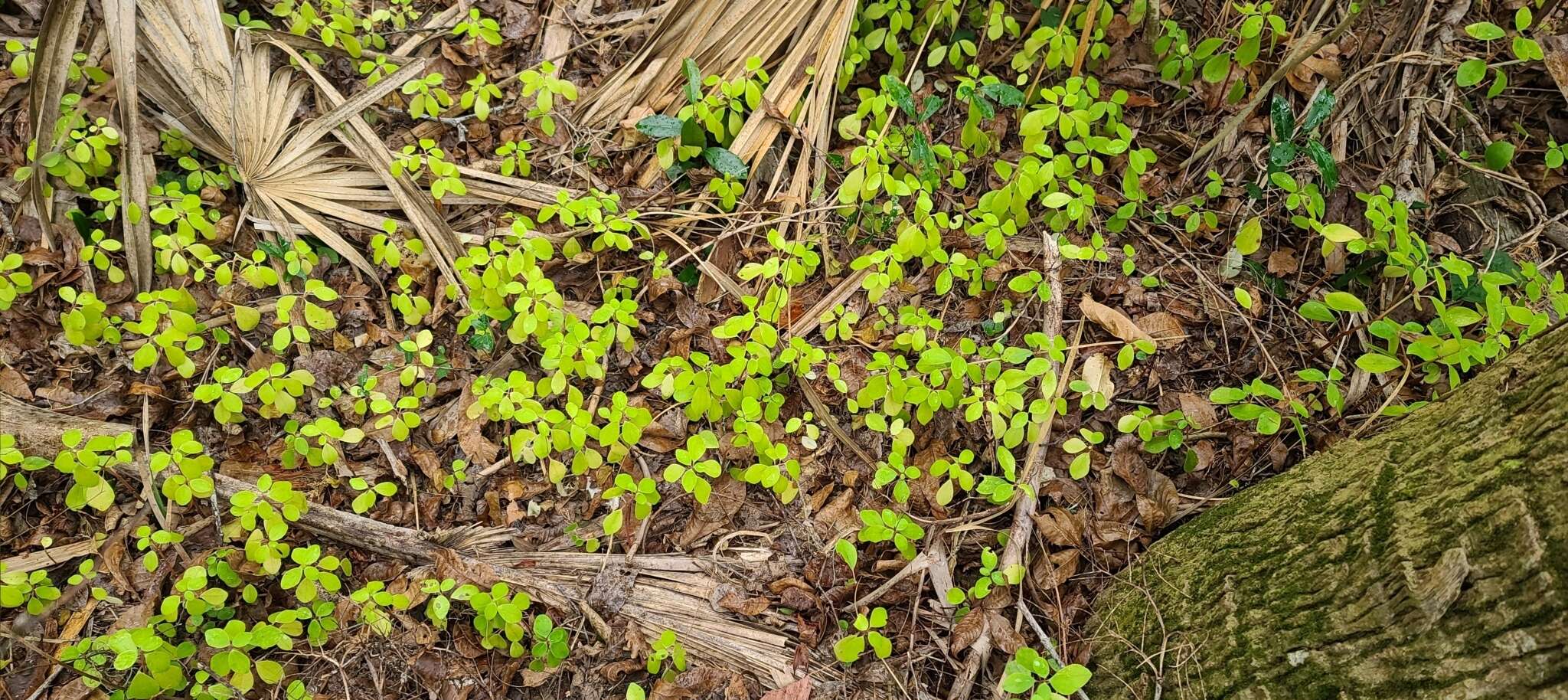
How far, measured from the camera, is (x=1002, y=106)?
130 inches

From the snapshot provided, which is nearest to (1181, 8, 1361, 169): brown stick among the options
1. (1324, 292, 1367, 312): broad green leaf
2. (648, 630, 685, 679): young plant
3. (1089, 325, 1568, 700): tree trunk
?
(1324, 292, 1367, 312): broad green leaf

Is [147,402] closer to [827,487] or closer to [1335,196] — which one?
[827,487]

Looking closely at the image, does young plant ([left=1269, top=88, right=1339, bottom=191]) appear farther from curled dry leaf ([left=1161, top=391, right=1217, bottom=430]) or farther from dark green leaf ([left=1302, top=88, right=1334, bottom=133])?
curled dry leaf ([left=1161, top=391, right=1217, bottom=430])

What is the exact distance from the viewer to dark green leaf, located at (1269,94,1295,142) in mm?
2822

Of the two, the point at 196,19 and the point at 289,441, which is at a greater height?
the point at 196,19

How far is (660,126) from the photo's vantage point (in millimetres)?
3123

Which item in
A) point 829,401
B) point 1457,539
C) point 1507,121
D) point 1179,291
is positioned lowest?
point 829,401

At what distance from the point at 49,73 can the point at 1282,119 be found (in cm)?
436

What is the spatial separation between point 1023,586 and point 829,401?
898mm

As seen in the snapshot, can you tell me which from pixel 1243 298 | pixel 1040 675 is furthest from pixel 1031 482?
pixel 1243 298

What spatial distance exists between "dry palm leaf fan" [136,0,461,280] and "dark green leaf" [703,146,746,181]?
105cm

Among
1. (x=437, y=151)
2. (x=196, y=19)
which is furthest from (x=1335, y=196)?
(x=196, y=19)

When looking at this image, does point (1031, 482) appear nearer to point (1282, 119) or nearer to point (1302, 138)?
point (1282, 119)

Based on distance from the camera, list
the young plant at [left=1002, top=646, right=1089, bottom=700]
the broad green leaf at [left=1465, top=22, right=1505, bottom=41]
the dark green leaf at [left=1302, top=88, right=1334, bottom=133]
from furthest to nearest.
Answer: the dark green leaf at [left=1302, top=88, right=1334, bottom=133]
the broad green leaf at [left=1465, top=22, right=1505, bottom=41]
the young plant at [left=1002, top=646, right=1089, bottom=700]
